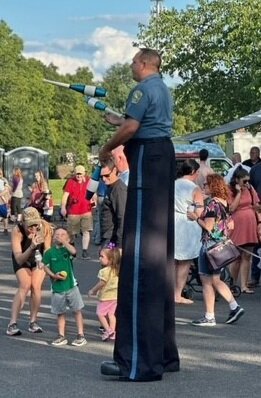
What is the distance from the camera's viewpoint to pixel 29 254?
32.0ft

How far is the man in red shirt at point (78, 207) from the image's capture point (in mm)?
18406

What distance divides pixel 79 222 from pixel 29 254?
892 centimetres

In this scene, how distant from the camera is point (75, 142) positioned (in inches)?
4296

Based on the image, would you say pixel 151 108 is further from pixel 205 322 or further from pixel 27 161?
pixel 27 161

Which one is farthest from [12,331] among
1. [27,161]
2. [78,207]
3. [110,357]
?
[27,161]

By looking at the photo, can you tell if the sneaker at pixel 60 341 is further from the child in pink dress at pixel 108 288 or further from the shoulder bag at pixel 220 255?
the shoulder bag at pixel 220 255

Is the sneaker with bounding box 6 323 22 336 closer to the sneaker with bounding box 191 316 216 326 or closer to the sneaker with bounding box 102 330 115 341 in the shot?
the sneaker with bounding box 102 330 115 341

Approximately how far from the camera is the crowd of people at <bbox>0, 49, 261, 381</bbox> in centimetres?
732

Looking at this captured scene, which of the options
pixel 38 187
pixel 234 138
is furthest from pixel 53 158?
pixel 38 187

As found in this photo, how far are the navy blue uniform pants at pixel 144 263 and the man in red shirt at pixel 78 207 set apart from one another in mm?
11007

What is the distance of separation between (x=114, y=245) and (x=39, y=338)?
1.16 m

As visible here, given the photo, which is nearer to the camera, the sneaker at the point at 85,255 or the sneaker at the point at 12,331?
→ the sneaker at the point at 12,331

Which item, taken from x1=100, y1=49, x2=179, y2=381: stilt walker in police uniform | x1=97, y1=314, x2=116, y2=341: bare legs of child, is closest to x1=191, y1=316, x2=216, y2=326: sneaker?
x1=97, y1=314, x2=116, y2=341: bare legs of child

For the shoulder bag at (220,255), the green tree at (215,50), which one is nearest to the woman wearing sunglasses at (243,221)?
the shoulder bag at (220,255)
